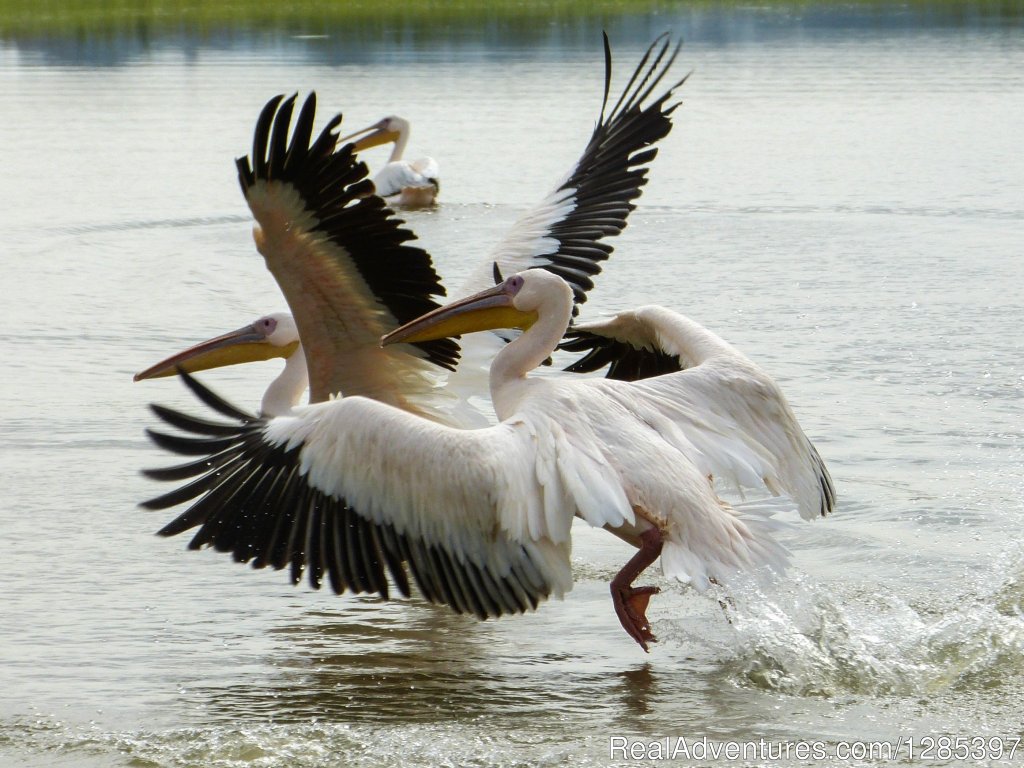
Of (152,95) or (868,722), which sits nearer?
(868,722)

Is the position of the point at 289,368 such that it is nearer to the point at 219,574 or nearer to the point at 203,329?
the point at 219,574

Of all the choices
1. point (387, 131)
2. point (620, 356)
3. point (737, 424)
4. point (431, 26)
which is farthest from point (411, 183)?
point (431, 26)

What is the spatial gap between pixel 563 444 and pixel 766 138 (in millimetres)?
12904

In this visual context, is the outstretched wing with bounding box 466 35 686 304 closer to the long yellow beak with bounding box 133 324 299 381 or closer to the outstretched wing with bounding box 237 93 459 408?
the outstretched wing with bounding box 237 93 459 408

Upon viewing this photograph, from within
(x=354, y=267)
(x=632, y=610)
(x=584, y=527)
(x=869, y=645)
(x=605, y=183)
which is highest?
(x=605, y=183)

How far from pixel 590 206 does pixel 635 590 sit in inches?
96.8

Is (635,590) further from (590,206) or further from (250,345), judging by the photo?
(590,206)

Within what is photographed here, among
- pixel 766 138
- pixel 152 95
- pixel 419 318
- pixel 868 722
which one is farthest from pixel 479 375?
pixel 152 95

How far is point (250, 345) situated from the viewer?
6184 millimetres

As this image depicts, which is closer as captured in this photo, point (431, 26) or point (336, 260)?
point (336, 260)

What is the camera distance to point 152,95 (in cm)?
2231

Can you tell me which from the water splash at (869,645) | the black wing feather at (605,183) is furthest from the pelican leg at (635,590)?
the black wing feather at (605,183)

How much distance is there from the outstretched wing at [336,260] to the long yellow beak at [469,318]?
0.23 m

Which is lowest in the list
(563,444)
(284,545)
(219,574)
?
(219,574)
